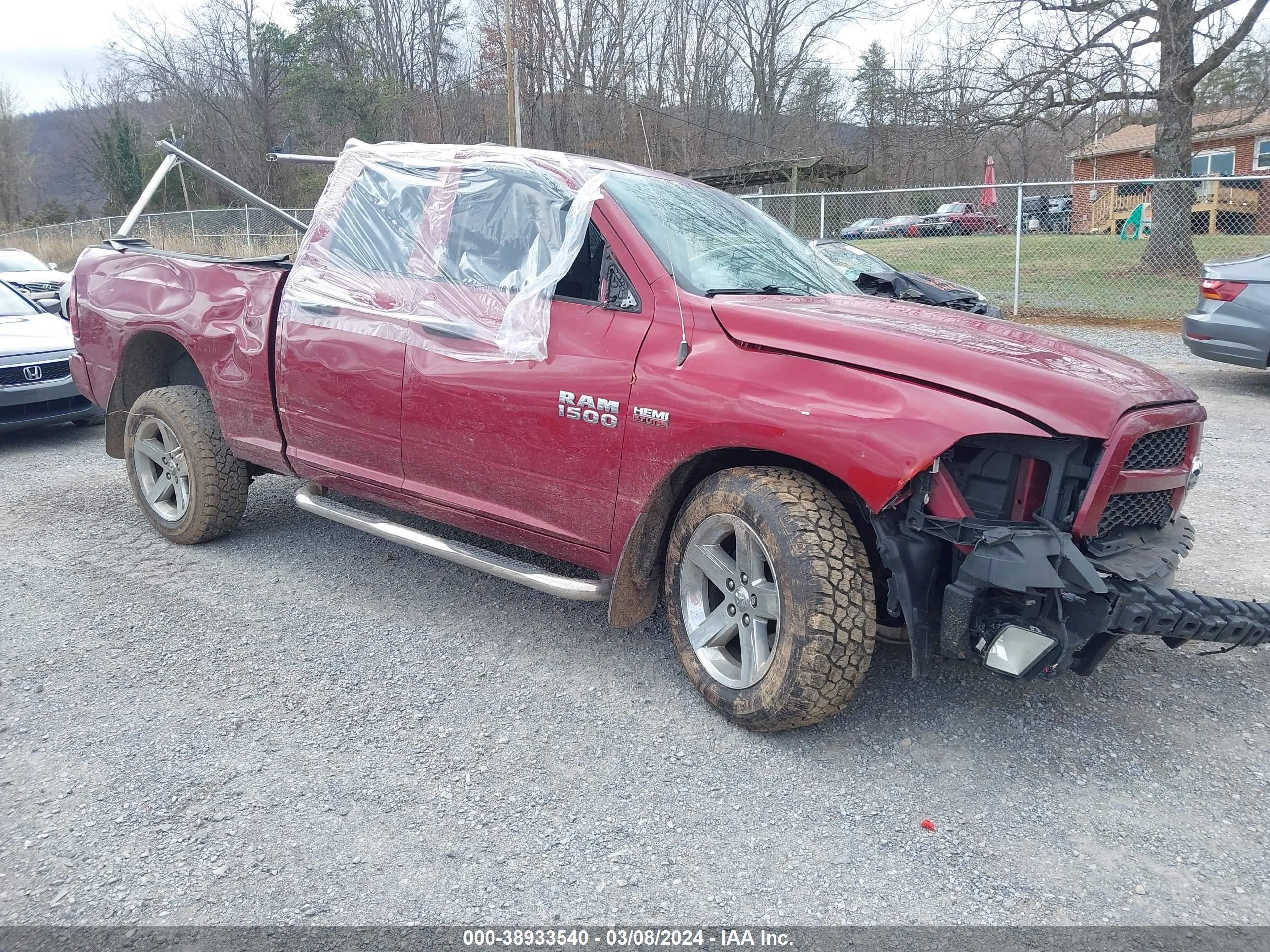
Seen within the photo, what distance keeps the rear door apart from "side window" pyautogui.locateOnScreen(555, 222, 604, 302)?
80cm

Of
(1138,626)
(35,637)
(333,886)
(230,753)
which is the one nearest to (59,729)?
(230,753)

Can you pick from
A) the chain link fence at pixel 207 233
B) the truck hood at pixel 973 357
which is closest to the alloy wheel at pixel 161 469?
the truck hood at pixel 973 357

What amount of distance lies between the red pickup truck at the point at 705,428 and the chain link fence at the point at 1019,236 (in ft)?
30.2

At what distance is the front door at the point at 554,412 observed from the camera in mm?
3500

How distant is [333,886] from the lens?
2.58 m

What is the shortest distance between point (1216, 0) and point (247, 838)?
65.8ft

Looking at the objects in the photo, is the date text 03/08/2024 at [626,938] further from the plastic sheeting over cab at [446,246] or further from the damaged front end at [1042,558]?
the plastic sheeting over cab at [446,246]

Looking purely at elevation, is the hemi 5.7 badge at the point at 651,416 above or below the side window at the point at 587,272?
below

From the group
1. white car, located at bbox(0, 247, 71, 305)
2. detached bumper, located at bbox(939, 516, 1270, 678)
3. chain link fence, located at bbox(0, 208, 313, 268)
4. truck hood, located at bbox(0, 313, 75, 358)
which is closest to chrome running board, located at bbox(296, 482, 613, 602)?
detached bumper, located at bbox(939, 516, 1270, 678)

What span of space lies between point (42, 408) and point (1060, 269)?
16905mm

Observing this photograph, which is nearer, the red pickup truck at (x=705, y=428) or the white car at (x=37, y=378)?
the red pickup truck at (x=705, y=428)

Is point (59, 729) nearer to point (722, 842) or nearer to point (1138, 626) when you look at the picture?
point (722, 842)

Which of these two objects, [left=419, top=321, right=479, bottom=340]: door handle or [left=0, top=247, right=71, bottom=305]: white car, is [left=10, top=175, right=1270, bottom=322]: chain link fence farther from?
[left=419, top=321, right=479, bottom=340]: door handle

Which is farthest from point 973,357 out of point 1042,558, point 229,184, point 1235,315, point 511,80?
point 511,80
